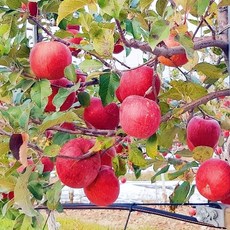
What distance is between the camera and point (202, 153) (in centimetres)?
83

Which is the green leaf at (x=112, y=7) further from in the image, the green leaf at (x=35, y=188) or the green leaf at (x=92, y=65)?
the green leaf at (x=35, y=188)

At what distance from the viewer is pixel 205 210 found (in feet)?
3.32

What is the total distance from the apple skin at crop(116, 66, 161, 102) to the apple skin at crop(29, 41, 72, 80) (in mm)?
127

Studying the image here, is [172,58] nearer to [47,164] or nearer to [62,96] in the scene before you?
[62,96]

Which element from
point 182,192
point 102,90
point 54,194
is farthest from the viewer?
point 182,192

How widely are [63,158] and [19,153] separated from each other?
71mm

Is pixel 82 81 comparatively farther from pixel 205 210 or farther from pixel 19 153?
pixel 205 210

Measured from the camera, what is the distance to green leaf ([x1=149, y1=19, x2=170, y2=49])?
0.60 metres

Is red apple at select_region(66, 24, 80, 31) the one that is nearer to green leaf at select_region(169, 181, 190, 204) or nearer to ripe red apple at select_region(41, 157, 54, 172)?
ripe red apple at select_region(41, 157, 54, 172)

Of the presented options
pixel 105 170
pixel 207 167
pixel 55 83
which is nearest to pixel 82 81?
pixel 55 83

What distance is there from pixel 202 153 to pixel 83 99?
8.8 inches

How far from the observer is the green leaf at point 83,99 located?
823 millimetres

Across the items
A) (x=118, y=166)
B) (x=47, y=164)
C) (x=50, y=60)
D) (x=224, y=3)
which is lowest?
Answer: (x=47, y=164)

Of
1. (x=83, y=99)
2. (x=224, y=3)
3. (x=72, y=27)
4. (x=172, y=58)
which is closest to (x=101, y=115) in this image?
(x=83, y=99)
